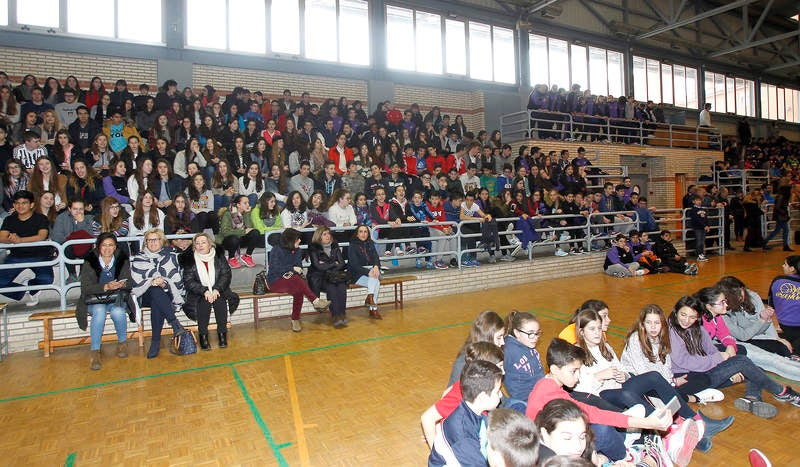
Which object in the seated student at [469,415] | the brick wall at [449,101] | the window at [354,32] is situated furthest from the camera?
the brick wall at [449,101]

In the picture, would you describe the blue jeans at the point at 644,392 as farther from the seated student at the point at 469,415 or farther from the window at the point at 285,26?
the window at the point at 285,26

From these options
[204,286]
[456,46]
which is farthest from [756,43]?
[204,286]

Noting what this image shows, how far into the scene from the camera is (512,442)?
83.9 inches

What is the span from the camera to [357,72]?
50.9 ft

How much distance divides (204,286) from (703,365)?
5.75 meters

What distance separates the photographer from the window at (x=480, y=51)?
59.5ft

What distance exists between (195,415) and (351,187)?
22.6ft

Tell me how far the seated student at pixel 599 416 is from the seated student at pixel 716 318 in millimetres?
1916

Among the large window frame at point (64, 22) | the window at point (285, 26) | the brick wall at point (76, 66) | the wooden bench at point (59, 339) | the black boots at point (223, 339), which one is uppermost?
the window at point (285, 26)

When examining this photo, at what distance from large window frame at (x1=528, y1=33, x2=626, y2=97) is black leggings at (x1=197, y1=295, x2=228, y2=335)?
54.1 feet

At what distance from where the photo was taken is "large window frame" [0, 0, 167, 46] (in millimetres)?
11289

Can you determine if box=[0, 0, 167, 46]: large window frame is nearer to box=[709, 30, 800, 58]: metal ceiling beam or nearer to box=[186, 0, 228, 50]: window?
box=[186, 0, 228, 50]: window

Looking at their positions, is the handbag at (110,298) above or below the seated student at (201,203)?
below

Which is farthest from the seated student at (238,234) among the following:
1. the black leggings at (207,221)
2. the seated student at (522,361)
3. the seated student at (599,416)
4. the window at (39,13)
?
the window at (39,13)
